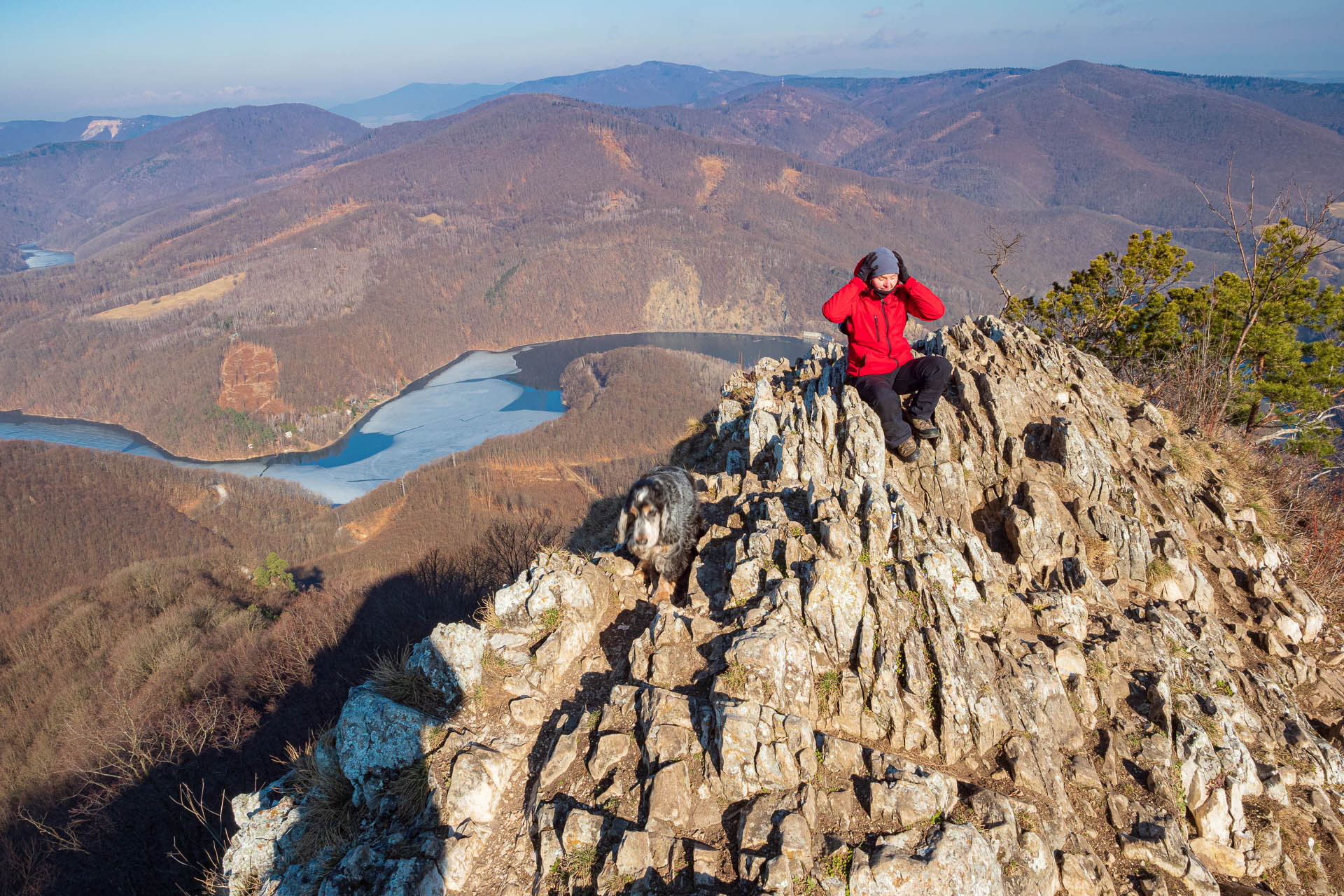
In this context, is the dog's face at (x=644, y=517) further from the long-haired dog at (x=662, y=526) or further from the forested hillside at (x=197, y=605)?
the forested hillside at (x=197, y=605)

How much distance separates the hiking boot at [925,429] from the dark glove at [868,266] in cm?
277

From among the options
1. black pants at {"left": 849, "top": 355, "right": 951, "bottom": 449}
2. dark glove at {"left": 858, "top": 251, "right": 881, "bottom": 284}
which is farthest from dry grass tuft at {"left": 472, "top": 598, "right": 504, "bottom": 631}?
dark glove at {"left": 858, "top": 251, "right": 881, "bottom": 284}

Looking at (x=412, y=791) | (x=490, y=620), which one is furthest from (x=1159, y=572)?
(x=412, y=791)

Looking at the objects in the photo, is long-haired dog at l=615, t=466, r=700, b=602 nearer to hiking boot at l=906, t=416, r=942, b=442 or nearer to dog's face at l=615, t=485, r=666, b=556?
dog's face at l=615, t=485, r=666, b=556

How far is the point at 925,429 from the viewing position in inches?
441

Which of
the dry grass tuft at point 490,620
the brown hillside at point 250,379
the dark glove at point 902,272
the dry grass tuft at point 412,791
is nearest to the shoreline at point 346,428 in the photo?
the brown hillside at point 250,379

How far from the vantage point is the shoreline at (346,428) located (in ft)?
391

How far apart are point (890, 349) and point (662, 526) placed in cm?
544

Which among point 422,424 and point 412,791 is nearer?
point 412,791

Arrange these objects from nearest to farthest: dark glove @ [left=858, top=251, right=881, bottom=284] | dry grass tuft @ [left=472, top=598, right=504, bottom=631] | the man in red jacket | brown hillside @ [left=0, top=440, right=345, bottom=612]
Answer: dry grass tuft @ [left=472, top=598, right=504, bottom=631]
dark glove @ [left=858, top=251, right=881, bottom=284]
the man in red jacket
brown hillside @ [left=0, top=440, right=345, bottom=612]

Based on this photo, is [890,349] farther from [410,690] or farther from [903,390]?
[410,690]

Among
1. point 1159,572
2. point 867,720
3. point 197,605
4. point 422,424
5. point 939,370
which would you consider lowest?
point 422,424

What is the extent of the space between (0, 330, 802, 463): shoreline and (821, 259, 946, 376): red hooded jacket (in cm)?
12722

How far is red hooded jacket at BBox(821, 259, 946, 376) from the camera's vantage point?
33.8ft
